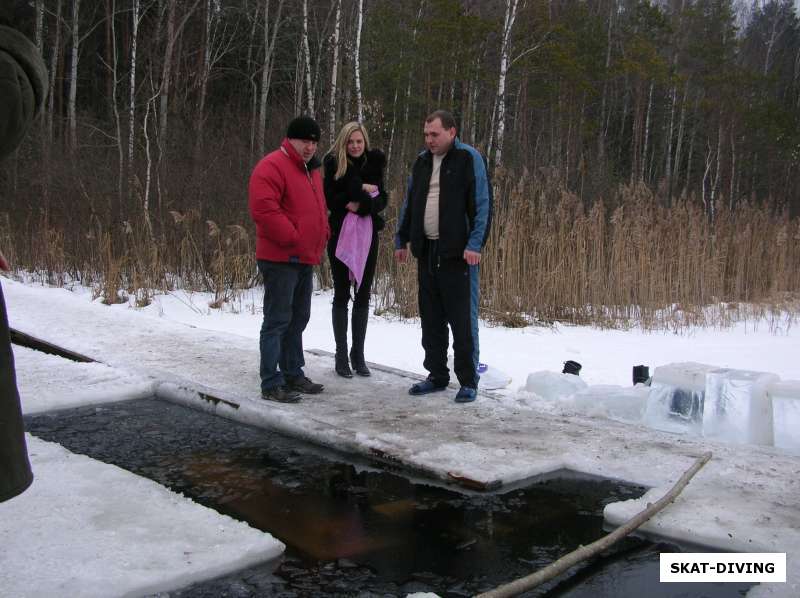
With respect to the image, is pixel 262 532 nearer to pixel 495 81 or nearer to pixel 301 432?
pixel 301 432

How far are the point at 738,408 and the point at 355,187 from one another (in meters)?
Result: 2.45

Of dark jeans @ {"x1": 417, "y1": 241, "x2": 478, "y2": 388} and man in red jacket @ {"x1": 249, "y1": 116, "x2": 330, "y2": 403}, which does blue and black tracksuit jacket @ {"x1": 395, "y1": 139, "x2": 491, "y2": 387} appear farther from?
man in red jacket @ {"x1": 249, "y1": 116, "x2": 330, "y2": 403}

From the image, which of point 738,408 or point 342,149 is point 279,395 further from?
point 738,408

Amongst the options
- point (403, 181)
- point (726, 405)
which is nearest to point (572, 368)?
point (726, 405)

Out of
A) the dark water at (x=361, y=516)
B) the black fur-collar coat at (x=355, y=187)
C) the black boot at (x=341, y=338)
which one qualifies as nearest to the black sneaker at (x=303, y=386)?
the black boot at (x=341, y=338)

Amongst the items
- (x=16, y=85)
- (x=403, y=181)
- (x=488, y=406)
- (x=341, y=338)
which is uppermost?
(x=403, y=181)

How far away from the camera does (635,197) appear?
8.75m

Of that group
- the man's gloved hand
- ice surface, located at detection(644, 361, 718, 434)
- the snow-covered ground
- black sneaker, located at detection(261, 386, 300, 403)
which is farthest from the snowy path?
ice surface, located at detection(644, 361, 718, 434)

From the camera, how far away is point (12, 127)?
63.8 inches

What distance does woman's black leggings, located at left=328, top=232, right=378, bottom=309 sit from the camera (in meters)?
5.05

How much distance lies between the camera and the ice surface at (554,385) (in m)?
4.83

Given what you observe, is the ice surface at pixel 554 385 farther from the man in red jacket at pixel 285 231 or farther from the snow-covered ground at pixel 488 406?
the man in red jacket at pixel 285 231

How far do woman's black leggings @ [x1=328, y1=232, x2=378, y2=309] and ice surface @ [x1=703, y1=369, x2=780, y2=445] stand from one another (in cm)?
203

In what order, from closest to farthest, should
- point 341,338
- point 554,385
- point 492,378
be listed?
point 554,385 < point 341,338 < point 492,378
